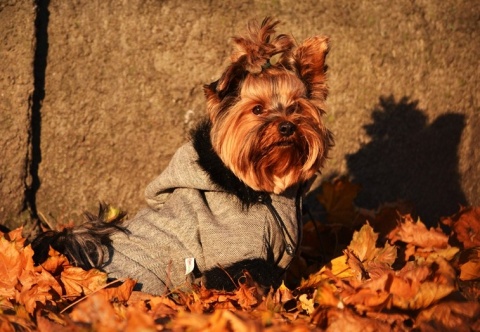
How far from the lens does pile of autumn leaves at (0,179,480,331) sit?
9.25 ft

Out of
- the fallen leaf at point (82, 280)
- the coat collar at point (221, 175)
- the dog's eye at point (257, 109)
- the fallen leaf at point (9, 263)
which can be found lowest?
the fallen leaf at point (82, 280)

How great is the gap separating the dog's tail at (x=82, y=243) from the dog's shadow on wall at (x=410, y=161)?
2367mm

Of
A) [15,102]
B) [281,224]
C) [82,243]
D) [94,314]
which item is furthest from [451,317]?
[15,102]

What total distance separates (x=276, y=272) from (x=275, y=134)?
2.75 ft

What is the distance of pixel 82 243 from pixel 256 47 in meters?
1.55

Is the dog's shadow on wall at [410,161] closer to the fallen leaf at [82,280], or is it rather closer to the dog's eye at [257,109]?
Result: the dog's eye at [257,109]

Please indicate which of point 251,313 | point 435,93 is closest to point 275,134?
point 251,313

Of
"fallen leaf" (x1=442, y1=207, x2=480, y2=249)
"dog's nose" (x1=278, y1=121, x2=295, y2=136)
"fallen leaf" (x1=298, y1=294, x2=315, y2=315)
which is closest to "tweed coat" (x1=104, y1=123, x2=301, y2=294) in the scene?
"fallen leaf" (x1=298, y1=294, x2=315, y2=315)

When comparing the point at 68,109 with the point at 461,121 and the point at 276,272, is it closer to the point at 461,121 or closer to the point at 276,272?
the point at 276,272

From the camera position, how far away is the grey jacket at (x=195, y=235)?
4.02 m

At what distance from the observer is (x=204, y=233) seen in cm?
407

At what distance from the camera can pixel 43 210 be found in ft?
16.1

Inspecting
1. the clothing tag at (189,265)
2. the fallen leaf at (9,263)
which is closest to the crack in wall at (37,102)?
the fallen leaf at (9,263)

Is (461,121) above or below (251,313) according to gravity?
above
